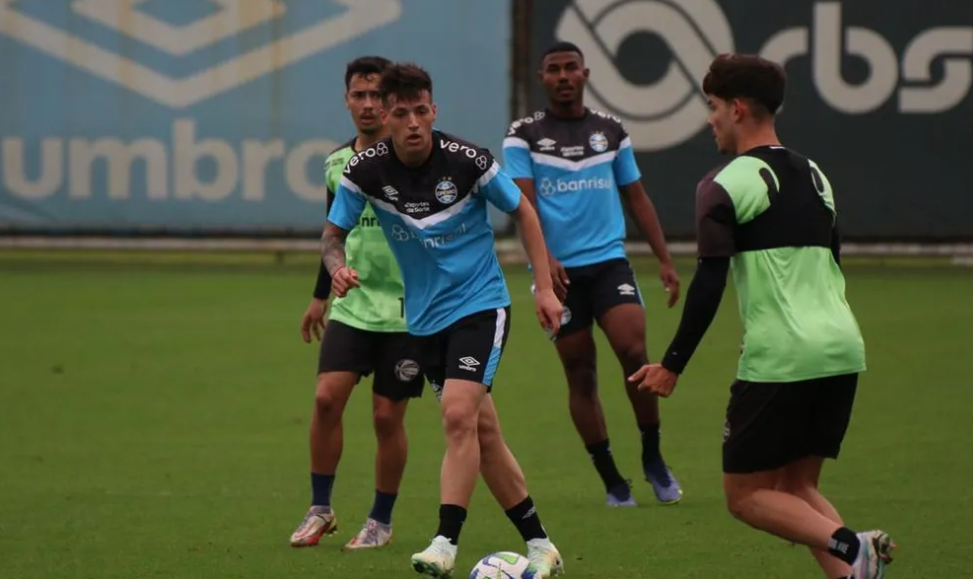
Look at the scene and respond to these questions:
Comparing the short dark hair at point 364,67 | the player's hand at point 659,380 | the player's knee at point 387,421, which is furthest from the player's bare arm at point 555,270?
the player's hand at point 659,380

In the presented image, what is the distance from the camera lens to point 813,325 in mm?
6328

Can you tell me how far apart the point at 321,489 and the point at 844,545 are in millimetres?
3147

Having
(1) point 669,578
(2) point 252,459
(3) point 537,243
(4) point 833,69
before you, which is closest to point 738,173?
(3) point 537,243

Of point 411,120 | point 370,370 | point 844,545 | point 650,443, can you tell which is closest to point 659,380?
point 844,545

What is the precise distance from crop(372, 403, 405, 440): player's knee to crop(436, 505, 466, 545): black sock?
1.41 meters

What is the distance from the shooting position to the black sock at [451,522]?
7199 millimetres

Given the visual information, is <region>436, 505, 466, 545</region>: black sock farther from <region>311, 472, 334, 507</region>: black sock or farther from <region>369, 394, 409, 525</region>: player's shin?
<region>311, 472, 334, 507</region>: black sock

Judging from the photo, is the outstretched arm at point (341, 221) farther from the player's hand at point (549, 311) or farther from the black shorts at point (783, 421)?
the black shorts at point (783, 421)

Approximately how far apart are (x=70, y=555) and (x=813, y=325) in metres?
3.72

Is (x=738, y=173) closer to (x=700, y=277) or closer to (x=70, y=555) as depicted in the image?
(x=700, y=277)

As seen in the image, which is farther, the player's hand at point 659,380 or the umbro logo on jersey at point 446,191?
the umbro logo on jersey at point 446,191

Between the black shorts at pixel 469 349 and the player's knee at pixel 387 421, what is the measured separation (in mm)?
868

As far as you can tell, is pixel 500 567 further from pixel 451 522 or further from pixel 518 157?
pixel 518 157

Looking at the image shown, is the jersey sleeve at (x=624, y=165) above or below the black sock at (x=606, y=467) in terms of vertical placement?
above
